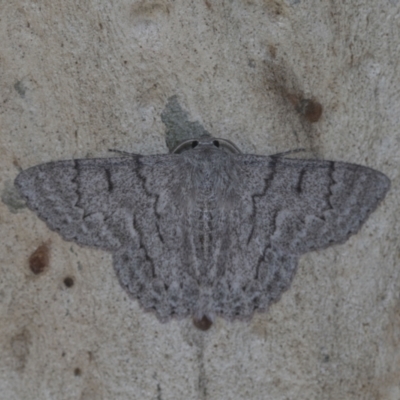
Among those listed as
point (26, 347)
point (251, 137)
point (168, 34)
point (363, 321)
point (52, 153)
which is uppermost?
point (168, 34)

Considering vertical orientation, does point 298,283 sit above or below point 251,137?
below

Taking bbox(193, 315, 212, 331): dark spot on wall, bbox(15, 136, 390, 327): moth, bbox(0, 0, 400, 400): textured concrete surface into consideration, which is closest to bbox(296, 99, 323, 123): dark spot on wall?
bbox(0, 0, 400, 400): textured concrete surface

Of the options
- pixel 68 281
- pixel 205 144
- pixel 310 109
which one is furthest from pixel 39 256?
pixel 310 109

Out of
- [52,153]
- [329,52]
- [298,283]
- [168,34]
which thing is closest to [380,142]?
[329,52]

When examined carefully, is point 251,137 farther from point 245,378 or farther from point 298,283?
point 245,378

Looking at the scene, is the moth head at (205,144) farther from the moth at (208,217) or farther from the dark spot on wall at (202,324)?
the dark spot on wall at (202,324)

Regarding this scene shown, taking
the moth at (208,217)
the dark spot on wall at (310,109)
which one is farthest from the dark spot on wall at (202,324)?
the dark spot on wall at (310,109)

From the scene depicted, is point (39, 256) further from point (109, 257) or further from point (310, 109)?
point (310, 109)

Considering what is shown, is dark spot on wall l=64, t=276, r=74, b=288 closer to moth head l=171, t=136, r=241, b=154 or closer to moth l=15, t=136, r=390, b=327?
moth l=15, t=136, r=390, b=327
